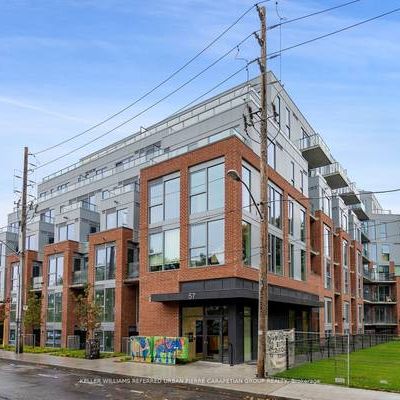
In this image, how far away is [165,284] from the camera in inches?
1086

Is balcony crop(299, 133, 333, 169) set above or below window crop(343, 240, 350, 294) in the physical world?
above

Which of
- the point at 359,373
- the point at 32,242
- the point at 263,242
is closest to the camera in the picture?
the point at 263,242

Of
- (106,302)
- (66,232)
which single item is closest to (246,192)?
(106,302)

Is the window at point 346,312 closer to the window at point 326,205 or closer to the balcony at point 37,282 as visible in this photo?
the window at point 326,205

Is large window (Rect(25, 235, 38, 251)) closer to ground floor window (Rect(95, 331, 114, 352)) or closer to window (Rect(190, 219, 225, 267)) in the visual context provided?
ground floor window (Rect(95, 331, 114, 352))

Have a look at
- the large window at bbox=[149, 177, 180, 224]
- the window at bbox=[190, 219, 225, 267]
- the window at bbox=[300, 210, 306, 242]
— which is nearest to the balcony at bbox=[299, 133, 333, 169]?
the window at bbox=[300, 210, 306, 242]

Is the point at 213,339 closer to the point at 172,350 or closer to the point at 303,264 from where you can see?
the point at 172,350

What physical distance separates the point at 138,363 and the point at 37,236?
22602 mm

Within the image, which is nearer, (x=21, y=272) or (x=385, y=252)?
(x=21, y=272)

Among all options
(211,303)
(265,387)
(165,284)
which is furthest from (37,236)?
(265,387)

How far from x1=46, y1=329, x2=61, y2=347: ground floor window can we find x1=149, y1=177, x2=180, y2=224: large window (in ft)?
44.9

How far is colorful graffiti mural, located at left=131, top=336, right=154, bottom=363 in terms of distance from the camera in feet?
82.1

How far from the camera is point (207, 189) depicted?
88.2 ft

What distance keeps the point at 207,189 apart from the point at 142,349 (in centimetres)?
825
